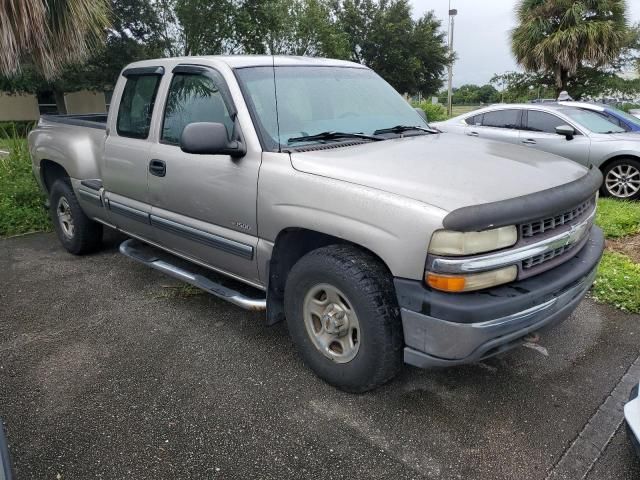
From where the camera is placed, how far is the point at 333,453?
2482mm

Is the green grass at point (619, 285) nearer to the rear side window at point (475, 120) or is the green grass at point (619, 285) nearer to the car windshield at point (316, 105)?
the car windshield at point (316, 105)

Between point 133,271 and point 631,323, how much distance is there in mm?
4185

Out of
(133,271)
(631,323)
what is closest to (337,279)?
(631,323)

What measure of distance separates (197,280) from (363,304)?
150 cm

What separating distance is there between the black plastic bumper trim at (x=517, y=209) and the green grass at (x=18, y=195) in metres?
5.86

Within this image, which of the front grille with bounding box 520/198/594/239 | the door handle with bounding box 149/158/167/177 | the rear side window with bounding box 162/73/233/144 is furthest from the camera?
the door handle with bounding box 149/158/167/177

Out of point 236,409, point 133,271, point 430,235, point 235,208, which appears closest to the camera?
point 430,235

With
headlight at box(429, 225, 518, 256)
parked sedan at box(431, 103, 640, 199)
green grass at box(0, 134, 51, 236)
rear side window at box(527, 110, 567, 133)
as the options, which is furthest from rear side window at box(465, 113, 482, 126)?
headlight at box(429, 225, 518, 256)

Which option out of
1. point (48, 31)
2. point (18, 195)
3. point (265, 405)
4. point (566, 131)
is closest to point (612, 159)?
point (566, 131)

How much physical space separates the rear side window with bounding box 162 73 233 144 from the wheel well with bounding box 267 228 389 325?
0.77 meters

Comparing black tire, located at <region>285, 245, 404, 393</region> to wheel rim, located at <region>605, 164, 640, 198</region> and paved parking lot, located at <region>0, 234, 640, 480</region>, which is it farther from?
wheel rim, located at <region>605, 164, 640, 198</region>

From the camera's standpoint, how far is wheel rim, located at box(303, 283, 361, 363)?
2.75 m

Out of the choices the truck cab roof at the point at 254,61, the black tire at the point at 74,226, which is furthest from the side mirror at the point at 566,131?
the black tire at the point at 74,226

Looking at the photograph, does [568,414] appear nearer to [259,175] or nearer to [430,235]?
[430,235]
